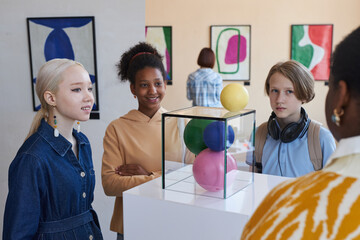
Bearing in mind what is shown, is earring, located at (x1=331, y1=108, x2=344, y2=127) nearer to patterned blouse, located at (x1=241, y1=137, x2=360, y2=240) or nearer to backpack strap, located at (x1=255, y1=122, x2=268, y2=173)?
patterned blouse, located at (x1=241, y1=137, x2=360, y2=240)

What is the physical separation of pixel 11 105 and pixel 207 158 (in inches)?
98.2

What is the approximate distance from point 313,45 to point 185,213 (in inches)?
229

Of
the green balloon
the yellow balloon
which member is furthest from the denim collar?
the yellow balloon

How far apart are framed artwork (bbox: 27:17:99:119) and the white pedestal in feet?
6.12

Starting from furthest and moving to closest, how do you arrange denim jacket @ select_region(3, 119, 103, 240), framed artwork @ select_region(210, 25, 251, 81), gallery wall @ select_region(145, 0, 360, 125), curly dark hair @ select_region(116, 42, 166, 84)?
framed artwork @ select_region(210, 25, 251, 81) < gallery wall @ select_region(145, 0, 360, 125) < curly dark hair @ select_region(116, 42, 166, 84) < denim jacket @ select_region(3, 119, 103, 240)

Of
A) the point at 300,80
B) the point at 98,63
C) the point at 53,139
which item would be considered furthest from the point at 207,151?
the point at 98,63

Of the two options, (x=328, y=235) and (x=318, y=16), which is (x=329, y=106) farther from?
(x=318, y=16)

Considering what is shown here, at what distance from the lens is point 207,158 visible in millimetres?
1367

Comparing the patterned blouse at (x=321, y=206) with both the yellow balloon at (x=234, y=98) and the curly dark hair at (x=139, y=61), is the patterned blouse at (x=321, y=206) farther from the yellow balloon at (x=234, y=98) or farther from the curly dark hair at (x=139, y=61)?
the curly dark hair at (x=139, y=61)

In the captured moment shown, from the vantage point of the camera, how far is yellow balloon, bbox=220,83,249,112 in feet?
4.61

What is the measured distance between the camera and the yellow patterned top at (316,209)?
0.67m

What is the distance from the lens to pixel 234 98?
1401mm

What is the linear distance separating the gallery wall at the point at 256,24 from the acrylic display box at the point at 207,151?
534cm

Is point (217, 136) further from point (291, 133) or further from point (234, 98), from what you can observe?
point (291, 133)
